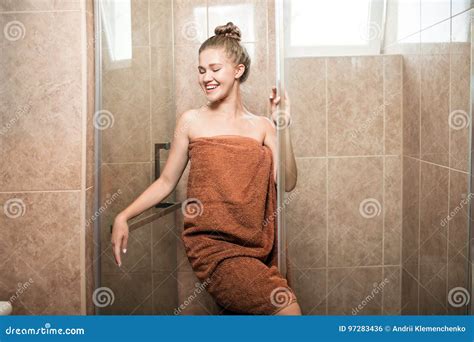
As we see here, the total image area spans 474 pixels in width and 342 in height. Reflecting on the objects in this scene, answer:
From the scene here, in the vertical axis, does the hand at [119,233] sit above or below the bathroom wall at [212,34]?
below

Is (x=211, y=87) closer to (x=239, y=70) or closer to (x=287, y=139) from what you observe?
(x=239, y=70)

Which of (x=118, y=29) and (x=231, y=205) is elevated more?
(x=118, y=29)

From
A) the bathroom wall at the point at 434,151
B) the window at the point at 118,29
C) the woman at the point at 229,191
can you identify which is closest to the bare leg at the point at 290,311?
the woman at the point at 229,191

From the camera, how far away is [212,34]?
1.68 m

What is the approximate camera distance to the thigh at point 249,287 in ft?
4.05

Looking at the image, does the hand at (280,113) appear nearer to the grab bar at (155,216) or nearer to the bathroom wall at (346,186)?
the bathroom wall at (346,186)

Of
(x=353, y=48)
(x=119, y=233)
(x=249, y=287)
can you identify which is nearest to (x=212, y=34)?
(x=353, y=48)

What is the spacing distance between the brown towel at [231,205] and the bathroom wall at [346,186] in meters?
0.10

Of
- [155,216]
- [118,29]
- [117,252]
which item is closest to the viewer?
[117,252]

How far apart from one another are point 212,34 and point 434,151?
2.54 feet

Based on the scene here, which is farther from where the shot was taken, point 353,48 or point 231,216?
point 231,216

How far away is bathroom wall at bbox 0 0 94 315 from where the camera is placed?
4.53ft

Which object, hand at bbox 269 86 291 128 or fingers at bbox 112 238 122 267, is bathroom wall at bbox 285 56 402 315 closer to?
hand at bbox 269 86 291 128

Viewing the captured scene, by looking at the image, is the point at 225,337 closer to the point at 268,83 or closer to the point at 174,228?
the point at 174,228
